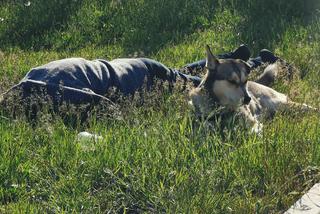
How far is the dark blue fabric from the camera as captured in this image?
5.15m

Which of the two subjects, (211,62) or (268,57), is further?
(268,57)

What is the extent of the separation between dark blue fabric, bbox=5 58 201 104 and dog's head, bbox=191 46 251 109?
0.55m

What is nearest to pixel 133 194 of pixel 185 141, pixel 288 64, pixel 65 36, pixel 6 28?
pixel 185 141

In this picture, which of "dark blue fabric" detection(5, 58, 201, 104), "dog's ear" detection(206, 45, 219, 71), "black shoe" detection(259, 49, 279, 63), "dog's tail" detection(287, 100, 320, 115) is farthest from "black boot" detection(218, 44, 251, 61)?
"dog's tail" detection(287, 100, 320, 115)

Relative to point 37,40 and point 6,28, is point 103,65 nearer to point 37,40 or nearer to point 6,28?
point 37,40

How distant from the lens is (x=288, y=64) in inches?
254

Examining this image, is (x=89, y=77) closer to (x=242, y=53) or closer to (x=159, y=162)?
(x=242, y=53)

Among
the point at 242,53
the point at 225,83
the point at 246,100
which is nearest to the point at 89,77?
the point at 225,83

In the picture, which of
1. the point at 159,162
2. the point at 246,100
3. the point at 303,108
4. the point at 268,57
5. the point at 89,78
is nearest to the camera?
the point at 159,162

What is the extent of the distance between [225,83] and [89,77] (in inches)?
47.8

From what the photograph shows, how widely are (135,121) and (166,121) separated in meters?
0.22

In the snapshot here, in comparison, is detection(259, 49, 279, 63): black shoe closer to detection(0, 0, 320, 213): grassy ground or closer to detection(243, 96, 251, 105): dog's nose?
detection(0, 0, 320, 213): grassy ground

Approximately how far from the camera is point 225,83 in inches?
215

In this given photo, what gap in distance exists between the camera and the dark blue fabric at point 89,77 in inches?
203
